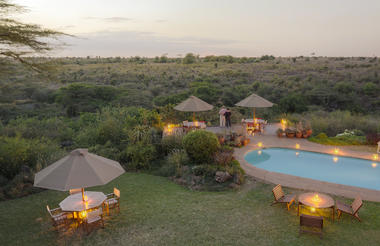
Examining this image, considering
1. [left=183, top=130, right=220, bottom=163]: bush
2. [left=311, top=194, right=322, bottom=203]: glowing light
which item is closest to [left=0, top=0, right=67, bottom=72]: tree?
[left=183, top=130, right=220, bottom=163]: bush

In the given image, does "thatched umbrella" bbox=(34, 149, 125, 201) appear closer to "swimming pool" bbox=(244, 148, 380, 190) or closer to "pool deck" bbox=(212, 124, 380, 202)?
"pool deck" bbox=(212, 124, 380, 202)

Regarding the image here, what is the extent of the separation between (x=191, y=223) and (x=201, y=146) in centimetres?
425

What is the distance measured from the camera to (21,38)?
30.1ft

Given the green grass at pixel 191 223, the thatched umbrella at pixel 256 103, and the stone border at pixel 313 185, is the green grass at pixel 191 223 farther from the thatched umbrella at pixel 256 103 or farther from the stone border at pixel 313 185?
the thatched umbrella at pixel 256 103

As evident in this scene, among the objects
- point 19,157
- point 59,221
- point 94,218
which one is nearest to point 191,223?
point 94,218

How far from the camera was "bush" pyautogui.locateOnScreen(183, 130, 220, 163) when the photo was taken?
10.9 m

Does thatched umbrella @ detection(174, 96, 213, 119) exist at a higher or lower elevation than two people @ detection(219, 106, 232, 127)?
higher

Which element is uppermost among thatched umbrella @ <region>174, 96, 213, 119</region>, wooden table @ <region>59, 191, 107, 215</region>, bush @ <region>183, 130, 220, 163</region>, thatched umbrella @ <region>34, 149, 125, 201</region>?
thatched umbrella @ <region>174, 96, 213, 119</region>

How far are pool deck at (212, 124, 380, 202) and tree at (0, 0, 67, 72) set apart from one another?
30.8 ft

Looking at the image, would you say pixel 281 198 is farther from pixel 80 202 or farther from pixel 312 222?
pixel 80 202

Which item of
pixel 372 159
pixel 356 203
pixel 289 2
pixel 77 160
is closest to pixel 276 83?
pixel 289 2

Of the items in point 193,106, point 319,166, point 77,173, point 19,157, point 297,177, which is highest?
point 193,106

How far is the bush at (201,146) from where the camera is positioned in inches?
430

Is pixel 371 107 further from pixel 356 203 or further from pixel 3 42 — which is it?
pixel 3 42
